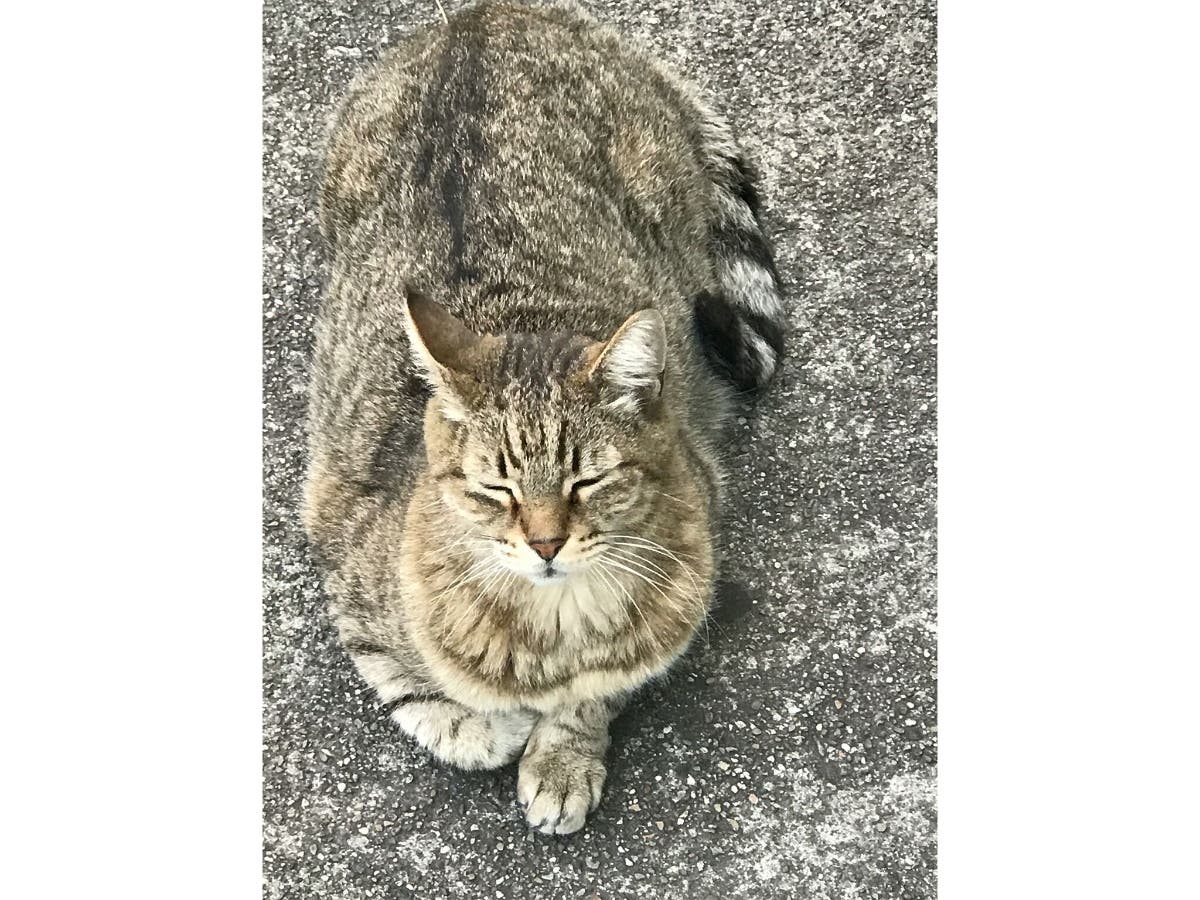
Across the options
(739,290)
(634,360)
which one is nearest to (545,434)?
(634,360)

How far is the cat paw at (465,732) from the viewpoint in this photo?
294 centimetres

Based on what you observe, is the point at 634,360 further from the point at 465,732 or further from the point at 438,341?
the point at 465,732

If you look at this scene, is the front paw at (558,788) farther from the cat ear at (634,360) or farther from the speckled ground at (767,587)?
the cat ear at (634,360)

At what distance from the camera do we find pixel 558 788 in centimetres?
291

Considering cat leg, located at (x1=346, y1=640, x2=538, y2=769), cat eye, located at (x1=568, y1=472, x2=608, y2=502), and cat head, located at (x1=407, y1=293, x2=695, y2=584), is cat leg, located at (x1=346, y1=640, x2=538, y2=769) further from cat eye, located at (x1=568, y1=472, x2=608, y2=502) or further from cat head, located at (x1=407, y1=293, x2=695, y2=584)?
cat eye, located at (x1=568, y1=472, x2=608, y2=502)

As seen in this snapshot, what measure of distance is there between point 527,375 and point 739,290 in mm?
1367

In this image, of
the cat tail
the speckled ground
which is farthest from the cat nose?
the cat tail

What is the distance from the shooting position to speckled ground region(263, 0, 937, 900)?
299 centimetres

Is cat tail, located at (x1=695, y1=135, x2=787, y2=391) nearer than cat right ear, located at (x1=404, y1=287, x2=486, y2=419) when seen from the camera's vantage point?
No

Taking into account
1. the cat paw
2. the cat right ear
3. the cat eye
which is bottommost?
the cat paw

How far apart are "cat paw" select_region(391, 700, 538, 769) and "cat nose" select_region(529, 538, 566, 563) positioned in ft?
2.75

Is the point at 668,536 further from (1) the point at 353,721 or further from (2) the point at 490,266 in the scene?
(1) the point at 353,721

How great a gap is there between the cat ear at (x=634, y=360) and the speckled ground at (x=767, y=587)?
3.71 feet

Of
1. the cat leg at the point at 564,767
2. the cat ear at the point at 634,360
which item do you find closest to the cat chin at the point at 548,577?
the cat ear at the point at 634,360
